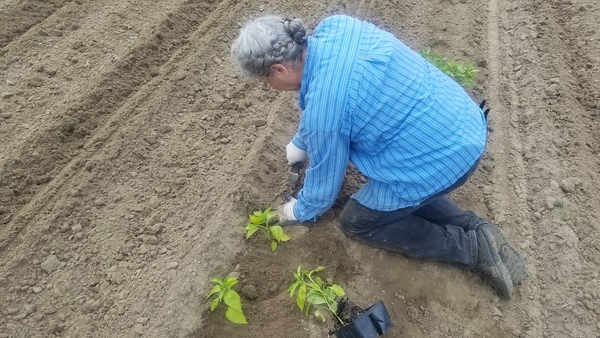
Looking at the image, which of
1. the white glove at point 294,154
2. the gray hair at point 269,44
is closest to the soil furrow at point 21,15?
the white glove at point 294,154

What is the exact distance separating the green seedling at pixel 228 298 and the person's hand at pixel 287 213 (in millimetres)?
467

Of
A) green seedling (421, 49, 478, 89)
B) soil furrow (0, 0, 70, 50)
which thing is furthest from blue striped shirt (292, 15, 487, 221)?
soil furrow (0, 0, 70, 50)

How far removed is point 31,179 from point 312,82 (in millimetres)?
2069

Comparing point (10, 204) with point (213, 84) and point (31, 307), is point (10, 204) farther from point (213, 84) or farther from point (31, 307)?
point (213, 84)

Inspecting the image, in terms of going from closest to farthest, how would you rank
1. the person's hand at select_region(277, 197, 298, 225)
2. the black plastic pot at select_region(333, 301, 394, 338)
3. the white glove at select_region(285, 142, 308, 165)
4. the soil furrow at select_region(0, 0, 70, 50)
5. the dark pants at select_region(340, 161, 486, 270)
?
the black plastic pot at select_region(333, 301, 394, 338), the dark pants at select_region(340, 161, 486, 270), the person's hand at select_region(277, 197, 298, 225), the white glove at select_region(285, 142, 308, 165), the soil furrow at select_region(0, 0, 70, 50)

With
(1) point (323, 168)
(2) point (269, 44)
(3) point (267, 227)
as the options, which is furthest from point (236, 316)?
(2) point (269, 44)

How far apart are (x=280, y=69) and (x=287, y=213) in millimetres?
960

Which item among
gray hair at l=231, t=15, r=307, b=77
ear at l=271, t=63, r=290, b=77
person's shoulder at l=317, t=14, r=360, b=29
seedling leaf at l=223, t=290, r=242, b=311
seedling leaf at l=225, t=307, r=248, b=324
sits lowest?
seedling leaf at l=225, t=307, r=248, b=324

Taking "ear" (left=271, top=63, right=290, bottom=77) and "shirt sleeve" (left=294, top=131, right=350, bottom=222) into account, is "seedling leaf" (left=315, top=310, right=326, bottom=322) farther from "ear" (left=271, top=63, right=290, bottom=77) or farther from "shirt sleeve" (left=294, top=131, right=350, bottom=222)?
"ear" (left=271, top=63, right=290, bottom=77)

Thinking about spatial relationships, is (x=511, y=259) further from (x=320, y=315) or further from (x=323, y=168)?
(x=323, y=168)

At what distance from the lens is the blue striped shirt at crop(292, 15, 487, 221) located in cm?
217

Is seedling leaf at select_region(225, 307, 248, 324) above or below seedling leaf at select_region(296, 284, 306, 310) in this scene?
below

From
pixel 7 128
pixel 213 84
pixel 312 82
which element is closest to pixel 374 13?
pixel 213 84

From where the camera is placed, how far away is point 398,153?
2418mm
